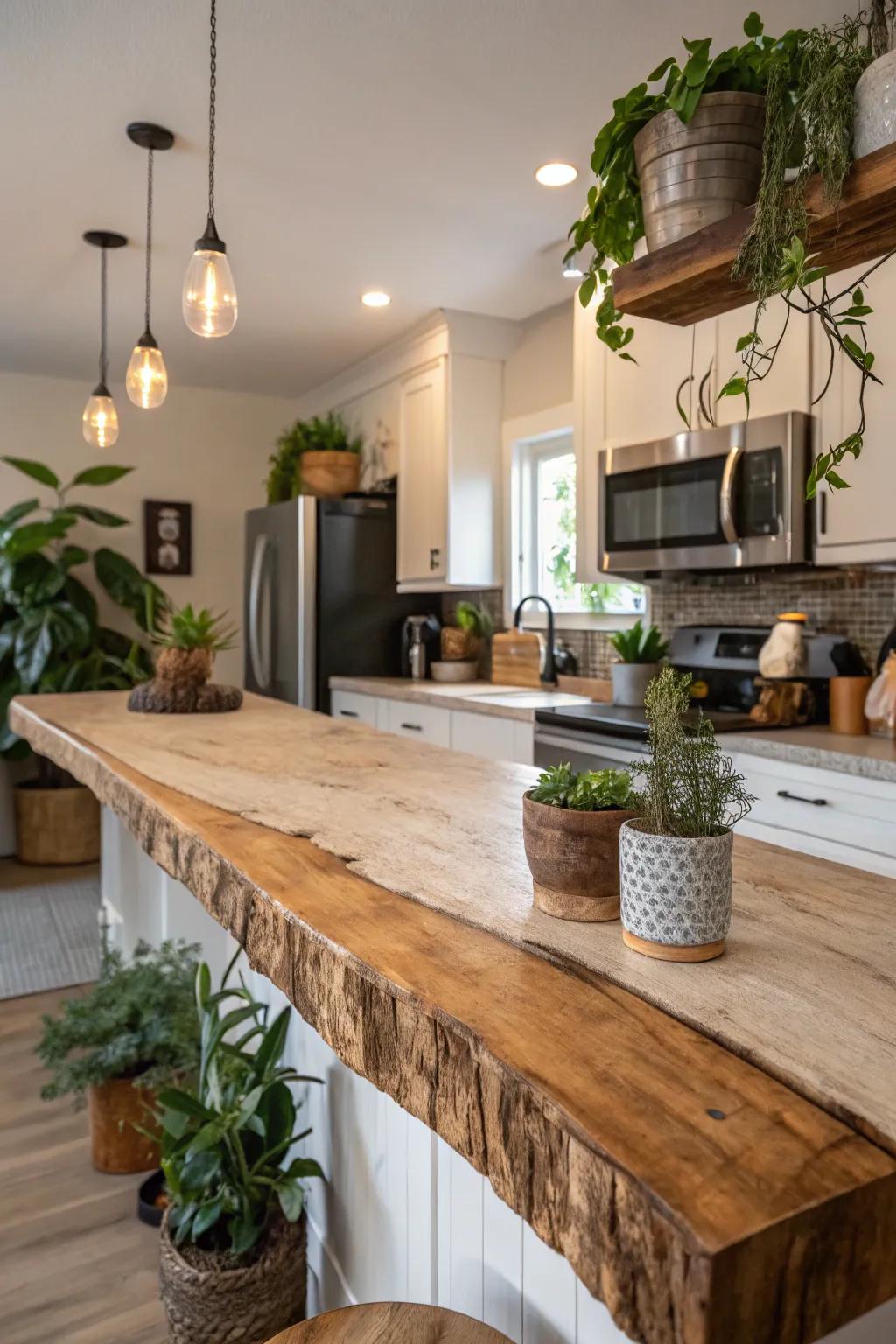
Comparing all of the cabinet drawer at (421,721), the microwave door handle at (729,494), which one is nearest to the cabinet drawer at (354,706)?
the cabinet drawer at (421,721)

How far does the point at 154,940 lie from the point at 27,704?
0.73 meters

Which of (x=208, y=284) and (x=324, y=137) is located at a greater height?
(x=324, y=137)

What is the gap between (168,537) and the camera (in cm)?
549

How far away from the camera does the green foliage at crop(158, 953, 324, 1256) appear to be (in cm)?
156

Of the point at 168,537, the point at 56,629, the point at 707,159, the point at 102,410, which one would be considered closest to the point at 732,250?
the point at 707,159

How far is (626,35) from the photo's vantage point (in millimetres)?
2113

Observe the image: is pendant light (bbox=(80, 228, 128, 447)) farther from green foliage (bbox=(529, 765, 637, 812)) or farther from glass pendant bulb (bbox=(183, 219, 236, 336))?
green foliage (bbox=(529, 765, 637, 812))

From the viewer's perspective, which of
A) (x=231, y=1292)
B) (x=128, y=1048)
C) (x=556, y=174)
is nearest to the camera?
(x=231, y=1292)

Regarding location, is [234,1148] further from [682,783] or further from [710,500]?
[710,500]

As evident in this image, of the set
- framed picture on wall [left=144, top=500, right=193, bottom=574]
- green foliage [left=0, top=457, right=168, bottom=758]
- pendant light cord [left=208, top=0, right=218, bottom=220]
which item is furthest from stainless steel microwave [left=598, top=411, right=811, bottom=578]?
framed picture on wall [left=144, top=500, right=193, bottom=574]

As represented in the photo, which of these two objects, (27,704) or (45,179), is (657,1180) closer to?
(27,704)

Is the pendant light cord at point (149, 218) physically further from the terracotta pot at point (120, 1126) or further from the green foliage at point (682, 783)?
the green foliage at point (682, 783)

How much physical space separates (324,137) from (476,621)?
90.2 inches

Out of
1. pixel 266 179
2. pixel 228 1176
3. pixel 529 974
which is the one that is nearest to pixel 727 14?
pixel 266 179
